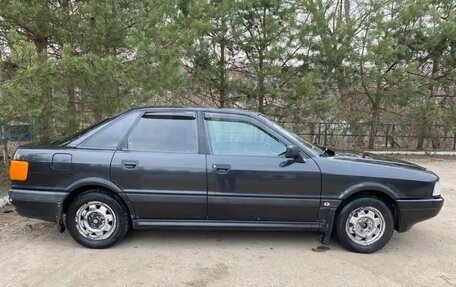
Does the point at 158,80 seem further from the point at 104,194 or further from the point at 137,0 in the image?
the point at 104,194

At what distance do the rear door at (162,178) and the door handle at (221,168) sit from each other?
0.43ft

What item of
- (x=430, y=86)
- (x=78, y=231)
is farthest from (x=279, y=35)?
(x=78, y=231)

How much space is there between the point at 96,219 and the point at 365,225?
9.85ft

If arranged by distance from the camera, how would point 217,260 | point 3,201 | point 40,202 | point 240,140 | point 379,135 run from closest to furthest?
point 217,260 < point 40,202 < point 240,140 < point 3,201 < point 379,135

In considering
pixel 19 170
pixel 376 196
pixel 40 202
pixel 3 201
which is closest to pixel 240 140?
pixel 376 196

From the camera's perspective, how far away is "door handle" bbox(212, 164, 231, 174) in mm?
4145

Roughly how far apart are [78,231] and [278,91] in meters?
6.99

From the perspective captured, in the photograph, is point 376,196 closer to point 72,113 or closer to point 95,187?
point 95,187

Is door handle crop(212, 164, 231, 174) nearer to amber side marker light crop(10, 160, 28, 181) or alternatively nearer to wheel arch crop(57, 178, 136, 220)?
wheel arch crop(57, 178, 136, 220)

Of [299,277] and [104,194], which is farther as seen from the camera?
[104,194]

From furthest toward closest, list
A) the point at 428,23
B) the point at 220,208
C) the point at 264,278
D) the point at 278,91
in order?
the point at 428,23
the point at 278,91
the point at 220,208
the point at 264,278

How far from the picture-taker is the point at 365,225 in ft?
14.0

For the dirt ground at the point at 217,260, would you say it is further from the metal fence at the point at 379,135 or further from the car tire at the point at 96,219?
the metal fence at the point at 379,135

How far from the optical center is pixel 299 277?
3.63m
